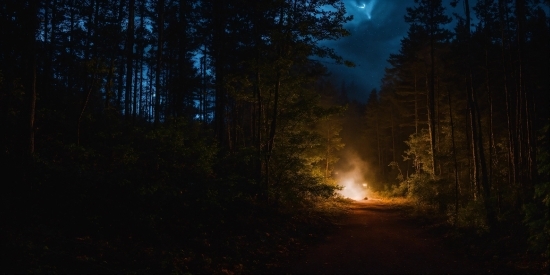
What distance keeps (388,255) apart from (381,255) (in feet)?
0.74

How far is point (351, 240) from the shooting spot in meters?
13.8

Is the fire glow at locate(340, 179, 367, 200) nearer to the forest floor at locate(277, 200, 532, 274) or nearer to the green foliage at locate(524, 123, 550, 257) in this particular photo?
the forest floor at locate(277, 200, 532, 274)

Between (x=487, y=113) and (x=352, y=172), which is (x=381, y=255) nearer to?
(x=487, y=113)

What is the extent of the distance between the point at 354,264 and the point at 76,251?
23.7ft

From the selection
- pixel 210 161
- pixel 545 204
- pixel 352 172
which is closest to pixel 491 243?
pixel 545 204

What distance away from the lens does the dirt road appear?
979cm

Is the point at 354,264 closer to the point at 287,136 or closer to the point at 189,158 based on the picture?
the point at 189,158

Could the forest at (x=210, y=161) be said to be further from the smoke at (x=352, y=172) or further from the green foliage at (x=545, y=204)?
the smoke at (x=352, y=172)

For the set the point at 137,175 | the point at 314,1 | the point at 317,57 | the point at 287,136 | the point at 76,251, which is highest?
the point at 314,1

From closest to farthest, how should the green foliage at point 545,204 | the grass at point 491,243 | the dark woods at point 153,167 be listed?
the green foliage at point 545,204
the dark woods at point 153,167
the grass at point 491,243

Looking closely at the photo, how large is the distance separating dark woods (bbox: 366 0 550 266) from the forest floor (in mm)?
1648

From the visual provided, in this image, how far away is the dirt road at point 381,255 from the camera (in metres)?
9.79

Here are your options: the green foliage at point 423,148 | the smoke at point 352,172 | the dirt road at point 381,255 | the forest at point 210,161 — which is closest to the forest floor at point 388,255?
the dirt road at point 381,255

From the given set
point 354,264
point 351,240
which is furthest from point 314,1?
point 354,264
